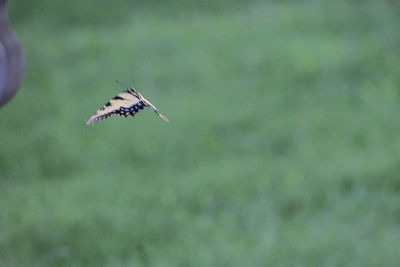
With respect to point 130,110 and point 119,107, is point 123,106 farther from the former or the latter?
point 130,110

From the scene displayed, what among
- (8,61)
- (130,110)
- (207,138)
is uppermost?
(8,61)

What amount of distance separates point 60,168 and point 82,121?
964 millimetres

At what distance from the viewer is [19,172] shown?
7.93 meters

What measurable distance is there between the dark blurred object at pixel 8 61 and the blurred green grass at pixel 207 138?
5.42ft

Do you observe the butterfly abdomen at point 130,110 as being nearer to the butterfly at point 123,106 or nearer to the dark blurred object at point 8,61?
the butterfly at point 123,106

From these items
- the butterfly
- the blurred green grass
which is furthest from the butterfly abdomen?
the blurred green grass

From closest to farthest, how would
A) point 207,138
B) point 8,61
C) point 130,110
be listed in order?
point 130,110, point 8,61, point 207,138

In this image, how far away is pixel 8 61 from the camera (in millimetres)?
5059

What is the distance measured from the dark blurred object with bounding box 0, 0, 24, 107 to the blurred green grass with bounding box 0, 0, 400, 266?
1.65m

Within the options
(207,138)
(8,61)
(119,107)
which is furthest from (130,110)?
(207,138)

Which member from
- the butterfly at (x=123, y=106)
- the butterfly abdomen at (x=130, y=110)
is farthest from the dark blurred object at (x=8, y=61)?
the butterfly abdomen at (x=130, y=110)

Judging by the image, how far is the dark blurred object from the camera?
16.4ft

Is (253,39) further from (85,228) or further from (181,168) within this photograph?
(85,228)

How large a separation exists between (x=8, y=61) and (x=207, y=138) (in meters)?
3.42
